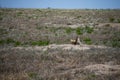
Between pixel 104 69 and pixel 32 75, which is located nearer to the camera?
pixel 32 75

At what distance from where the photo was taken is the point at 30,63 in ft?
35.0

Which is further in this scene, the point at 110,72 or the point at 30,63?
the point at 30,63

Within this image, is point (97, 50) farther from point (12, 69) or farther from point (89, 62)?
point (12, 69)

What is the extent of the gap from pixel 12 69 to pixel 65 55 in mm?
3167

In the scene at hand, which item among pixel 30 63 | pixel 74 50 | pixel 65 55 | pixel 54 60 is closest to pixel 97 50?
pixel 74 50

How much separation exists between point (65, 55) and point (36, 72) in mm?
3137

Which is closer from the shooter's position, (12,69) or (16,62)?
(12,69)

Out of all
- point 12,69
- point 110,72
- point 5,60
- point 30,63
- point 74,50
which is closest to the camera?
point 110,72

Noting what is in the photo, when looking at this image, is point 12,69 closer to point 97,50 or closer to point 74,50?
point 74,50

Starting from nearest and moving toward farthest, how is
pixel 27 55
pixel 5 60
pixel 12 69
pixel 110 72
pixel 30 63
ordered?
pixel 110 72 → pixel 12 69 → pixel 30 63 → pixel 5 60 → pixel 27 55

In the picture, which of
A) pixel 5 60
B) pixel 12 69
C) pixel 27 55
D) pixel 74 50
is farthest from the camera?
pixel 74 50

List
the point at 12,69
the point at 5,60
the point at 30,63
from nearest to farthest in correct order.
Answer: the point at 12,69 < the point at 30,63 < the point at 5,60

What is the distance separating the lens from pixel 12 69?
9.77 m

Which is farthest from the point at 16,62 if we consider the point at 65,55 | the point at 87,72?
the point at 87,72
